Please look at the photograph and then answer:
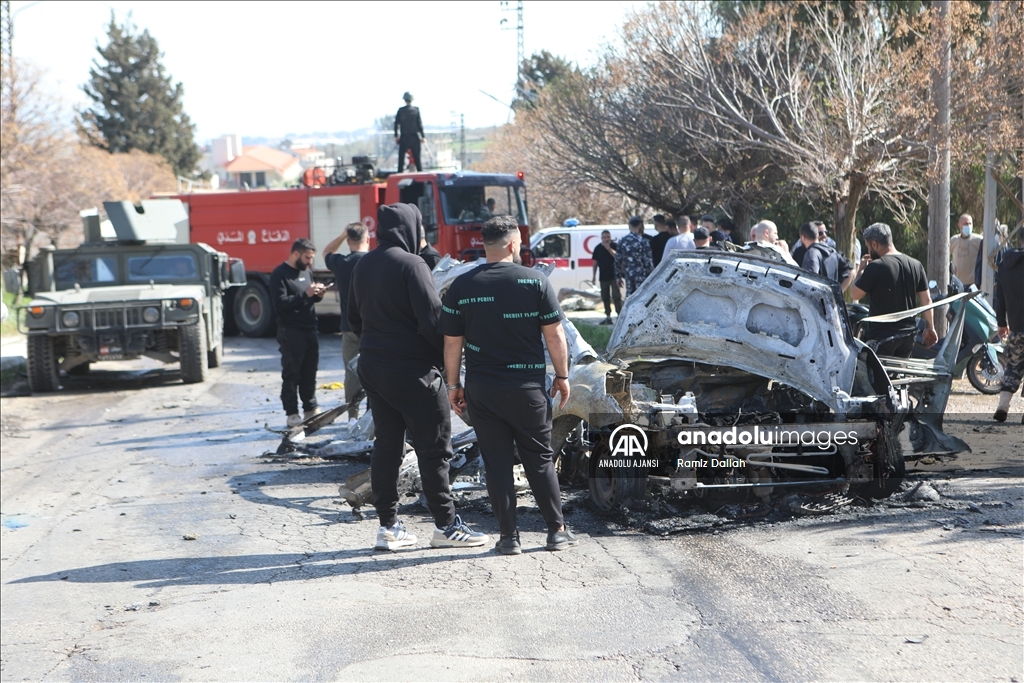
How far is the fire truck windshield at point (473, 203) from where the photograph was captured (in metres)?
16.9

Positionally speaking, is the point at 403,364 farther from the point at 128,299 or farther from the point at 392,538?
the point at 128,299

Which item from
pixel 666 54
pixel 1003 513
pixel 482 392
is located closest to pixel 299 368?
pixel 482 392

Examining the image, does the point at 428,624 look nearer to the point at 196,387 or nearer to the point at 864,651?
the point at 864,651

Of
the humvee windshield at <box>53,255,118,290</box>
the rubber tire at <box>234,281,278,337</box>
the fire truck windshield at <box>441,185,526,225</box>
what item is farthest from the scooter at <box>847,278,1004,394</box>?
the rubber tire at <box>234,281,278,337</box>

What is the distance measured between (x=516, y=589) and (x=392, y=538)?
1.04 meters

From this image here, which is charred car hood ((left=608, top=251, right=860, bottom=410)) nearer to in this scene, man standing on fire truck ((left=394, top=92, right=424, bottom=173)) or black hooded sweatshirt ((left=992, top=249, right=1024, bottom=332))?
black hooded sweatshirt ((left=992, top=249, right=1024, bottom=332))

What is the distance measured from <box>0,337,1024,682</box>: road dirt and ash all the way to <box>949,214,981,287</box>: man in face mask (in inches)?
276

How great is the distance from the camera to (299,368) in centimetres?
905

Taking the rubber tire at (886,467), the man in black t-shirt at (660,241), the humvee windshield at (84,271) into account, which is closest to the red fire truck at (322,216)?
the man in black t-shirt at (660,241)

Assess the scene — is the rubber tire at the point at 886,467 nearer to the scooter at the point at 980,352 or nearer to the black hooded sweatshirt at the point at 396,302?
the black hooded sweatshirt at the point at 396,302

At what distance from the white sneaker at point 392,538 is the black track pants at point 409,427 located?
0.14 feet

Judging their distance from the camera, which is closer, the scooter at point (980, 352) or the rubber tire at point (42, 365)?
the scooter at point (980, 352)

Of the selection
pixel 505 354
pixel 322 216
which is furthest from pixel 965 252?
pixel 505 354

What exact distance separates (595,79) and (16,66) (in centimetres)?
1764
